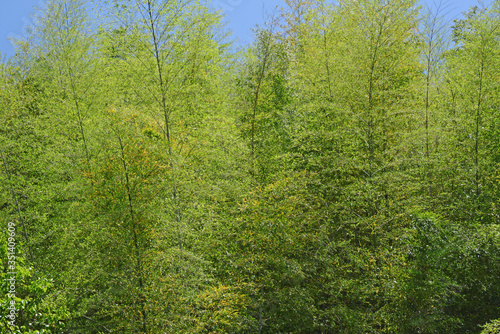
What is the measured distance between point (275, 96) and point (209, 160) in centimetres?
276

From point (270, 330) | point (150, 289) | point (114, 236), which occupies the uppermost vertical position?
point (114, 236)

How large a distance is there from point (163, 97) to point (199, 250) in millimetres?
2612

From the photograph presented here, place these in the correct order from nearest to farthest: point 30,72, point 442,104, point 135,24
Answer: point 135,24, point 442,104, point 30,72

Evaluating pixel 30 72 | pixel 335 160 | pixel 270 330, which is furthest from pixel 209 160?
pixel 30 72

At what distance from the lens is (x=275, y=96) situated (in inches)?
380

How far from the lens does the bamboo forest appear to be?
5.95 m

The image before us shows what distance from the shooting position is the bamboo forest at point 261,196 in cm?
595

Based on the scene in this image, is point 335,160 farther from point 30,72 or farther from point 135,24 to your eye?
point 30,72

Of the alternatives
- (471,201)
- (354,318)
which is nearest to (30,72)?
(354,318)

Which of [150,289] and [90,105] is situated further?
[90,105]

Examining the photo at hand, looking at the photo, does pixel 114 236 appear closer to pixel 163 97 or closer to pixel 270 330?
pixel 163 97

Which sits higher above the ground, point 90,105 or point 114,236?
point 90,105

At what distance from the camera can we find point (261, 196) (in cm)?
691

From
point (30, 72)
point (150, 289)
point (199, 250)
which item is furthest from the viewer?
point (30, 72)
